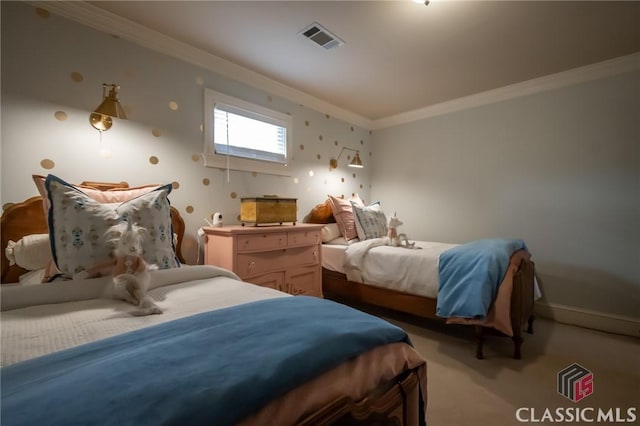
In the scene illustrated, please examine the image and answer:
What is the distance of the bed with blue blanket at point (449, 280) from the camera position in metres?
1.91

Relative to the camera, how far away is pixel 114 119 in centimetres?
195

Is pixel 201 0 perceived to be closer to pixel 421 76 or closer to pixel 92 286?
pixel 92 286

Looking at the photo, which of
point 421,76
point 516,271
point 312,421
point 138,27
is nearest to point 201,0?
point 138,27

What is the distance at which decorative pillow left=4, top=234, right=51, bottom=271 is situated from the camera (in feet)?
4.72

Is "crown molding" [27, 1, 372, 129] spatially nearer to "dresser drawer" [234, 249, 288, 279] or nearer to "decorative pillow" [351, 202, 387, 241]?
"decorative pillow" [351, 202, 387, 241]

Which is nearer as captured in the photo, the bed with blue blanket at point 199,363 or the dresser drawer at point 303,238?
the bed with blue blanket at point 199,363

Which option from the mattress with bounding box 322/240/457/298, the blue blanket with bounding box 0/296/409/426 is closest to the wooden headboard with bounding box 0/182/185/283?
the blue blanket with bounding box 0/296/409/426

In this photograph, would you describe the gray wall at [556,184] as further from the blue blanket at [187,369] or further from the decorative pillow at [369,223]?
the blue blanket at [187,369]

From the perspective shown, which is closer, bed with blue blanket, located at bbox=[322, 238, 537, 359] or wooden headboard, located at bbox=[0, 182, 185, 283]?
wooden headboard, located at bbox=[0, 182, 185, 283]

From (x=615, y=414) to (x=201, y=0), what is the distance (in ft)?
10.8

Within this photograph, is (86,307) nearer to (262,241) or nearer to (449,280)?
(262,241)

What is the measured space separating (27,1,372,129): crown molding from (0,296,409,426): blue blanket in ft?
7.13

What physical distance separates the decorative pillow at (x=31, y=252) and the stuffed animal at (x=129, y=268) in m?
0.55

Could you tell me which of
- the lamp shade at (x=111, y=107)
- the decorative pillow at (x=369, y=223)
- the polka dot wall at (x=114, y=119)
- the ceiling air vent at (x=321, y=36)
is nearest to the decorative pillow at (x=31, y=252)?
the polka dot wall at (x=114, y=119)
